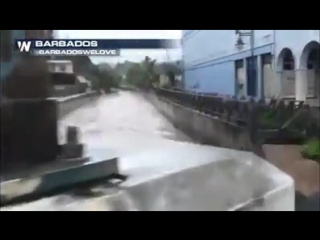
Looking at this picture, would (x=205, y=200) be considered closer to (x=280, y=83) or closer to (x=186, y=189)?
(x=186, y=189)

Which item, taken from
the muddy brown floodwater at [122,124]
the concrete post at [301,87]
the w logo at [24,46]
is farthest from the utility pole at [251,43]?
the w logo at [24,46]

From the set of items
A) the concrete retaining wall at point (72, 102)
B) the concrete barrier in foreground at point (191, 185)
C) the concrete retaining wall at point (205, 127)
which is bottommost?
the concrete barrier in foreground at point (191, 185)

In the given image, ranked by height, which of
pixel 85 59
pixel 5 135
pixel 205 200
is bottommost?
pixel 205 200

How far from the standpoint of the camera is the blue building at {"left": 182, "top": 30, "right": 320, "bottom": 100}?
2.35m

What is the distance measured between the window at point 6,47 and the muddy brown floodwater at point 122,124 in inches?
16.6

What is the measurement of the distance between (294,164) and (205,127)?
0.50m

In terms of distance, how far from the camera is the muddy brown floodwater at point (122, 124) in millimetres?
2332

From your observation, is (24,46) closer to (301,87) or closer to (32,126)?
(32,126)

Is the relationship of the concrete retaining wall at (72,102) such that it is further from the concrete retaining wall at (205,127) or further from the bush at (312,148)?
the bush at (312,148)

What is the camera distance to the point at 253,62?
7.92 feet
